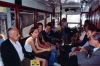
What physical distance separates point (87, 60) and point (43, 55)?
1430 millimetres

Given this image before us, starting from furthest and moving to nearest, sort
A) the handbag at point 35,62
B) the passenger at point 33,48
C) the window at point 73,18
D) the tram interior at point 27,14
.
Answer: the window at point 73,18 < the tram interior at point 27,14 < the passenger at point 33,48 < the handbag at point 35,62

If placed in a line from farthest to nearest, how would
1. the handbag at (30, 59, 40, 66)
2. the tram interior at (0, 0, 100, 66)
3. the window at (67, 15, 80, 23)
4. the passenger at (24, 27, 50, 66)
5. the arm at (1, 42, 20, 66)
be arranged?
the window at (67, 15, 80, 23)
the tram interior at (0, 0, 100, 66)
the passenger at (24, 27, 50, 66)
the handbag at (30, 59, 40, 66)
the arm at (1, 42, 20, 66)

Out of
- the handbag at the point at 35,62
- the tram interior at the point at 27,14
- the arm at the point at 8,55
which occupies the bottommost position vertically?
the handbag at the point at 35,62

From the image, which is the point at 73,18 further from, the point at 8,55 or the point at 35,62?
the point at 8,55

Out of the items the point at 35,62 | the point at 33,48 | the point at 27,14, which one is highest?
the point at 27,14

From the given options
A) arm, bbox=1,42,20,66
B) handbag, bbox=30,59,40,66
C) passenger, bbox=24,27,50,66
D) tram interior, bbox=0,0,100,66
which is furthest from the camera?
tram interior, bbox=0,0,100,66

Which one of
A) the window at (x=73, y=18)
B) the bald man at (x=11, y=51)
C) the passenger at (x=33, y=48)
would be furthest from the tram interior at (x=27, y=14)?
the bald man at (x=11, y=51)

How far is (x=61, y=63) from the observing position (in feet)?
13.4

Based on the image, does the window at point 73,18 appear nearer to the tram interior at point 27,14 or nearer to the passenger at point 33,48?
the tram interior at point 27,14

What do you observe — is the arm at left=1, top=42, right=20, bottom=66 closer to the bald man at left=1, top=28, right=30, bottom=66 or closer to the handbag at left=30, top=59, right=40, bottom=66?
the bald man at left=1, top=28, right=30, bottom=66

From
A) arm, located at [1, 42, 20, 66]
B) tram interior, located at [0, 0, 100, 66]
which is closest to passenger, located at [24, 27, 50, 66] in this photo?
tram interior, located at [0, 0, 100, 66]

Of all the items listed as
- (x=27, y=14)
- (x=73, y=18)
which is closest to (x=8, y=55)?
(x=27, y=14)

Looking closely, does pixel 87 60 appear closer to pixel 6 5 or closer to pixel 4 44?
pixel 4 44

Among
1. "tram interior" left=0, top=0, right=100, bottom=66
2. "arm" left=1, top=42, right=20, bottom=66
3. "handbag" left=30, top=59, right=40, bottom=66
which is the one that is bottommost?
"handbag" left=30, top=59, right=40, bottom=66
